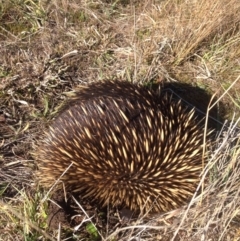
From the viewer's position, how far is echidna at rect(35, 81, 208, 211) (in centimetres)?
239

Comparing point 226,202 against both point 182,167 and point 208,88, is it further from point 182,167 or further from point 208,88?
point 208,88

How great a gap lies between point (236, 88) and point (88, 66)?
95 centimetres

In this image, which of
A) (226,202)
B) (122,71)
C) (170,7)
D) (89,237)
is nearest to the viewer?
(226,202)

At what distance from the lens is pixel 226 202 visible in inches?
79.3

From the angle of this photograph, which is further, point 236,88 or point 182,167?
point 236,88

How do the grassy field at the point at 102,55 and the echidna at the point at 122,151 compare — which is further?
the grassy field at the point at 102,55

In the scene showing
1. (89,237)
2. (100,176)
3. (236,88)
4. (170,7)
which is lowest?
(89,237)

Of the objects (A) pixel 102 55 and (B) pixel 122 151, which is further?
(A) pixel 102 55

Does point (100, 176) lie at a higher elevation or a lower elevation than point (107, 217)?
higher

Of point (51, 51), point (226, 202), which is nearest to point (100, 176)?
point (226, 202)

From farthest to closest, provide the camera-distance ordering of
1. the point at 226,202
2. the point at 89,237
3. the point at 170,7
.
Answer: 1. the point at 170,7
2. the point at 89,237
3. the point at 226,202

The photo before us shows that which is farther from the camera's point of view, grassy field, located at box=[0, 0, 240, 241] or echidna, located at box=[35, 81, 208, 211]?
grassy field, located at box=[0, 0, 240, 241]

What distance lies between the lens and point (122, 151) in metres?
2.38

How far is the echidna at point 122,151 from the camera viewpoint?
2393 millimetres
